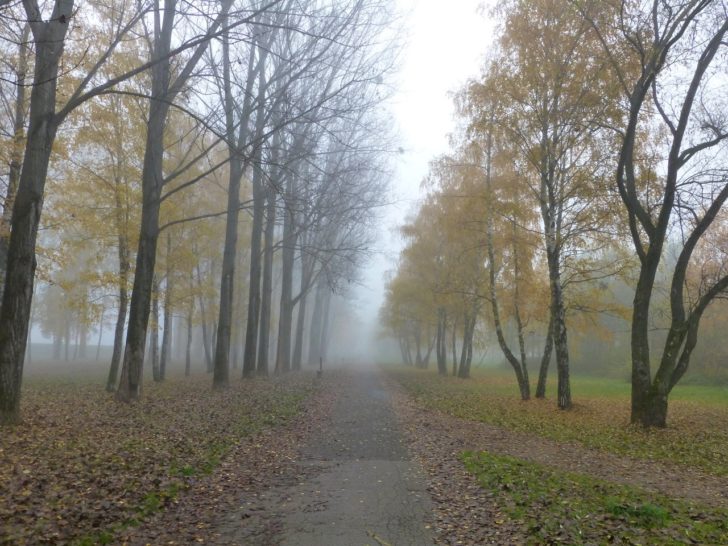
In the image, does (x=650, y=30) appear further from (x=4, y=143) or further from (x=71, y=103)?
(x=4, y=143)

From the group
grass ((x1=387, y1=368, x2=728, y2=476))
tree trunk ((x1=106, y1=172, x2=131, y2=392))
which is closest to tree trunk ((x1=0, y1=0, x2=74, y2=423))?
tree trunk ((x1=106, y1=172, x2=131, y2=392))

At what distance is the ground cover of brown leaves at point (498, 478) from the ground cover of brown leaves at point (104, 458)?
10.3 feet

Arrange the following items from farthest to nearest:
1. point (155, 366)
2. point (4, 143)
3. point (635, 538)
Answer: point (155, 366), point (4, 143), point (635, 538)

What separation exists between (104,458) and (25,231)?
152 inches

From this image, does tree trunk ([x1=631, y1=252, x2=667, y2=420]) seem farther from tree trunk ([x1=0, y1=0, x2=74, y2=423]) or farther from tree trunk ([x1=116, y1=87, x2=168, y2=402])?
tree trunk ([x1=0, y1=0, x2=74, y2=423])

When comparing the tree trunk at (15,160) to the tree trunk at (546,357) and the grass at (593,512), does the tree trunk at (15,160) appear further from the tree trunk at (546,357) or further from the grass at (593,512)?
the tree trunk at (546,357)

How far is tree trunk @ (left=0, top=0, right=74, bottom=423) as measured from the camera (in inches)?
327

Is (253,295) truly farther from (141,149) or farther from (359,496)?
(359,496)

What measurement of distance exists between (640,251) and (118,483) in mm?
12385

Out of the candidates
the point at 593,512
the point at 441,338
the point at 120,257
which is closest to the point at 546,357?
the point at 593,512

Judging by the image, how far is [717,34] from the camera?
1172 centimetres

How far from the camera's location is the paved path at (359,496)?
536 centimetres

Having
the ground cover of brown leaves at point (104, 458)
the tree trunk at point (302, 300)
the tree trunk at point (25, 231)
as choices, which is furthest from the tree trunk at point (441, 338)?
the tree trunk at point (25, 231)

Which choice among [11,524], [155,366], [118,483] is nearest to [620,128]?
[118,483]
